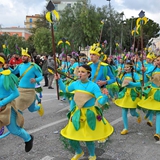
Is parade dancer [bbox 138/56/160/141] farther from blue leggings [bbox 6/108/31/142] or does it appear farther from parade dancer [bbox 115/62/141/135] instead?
blue leggings [bbox 6/108/31/142]

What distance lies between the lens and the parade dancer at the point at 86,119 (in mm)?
3665

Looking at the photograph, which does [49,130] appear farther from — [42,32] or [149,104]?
[42,32]

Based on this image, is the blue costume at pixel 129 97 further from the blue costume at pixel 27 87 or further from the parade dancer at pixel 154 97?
the blue costume at pixel 27 87

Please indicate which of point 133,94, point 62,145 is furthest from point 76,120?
point 133,94

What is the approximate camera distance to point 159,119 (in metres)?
5.07

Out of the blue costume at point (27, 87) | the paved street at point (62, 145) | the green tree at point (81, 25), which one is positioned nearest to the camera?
the paved street at point (62, 145)

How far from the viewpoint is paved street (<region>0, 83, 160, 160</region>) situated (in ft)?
14.5

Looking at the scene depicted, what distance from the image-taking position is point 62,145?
4922mm

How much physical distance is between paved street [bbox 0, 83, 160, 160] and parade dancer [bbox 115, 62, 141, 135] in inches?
18.9

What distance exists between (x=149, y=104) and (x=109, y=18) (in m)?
30.6

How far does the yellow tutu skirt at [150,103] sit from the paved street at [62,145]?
65cm

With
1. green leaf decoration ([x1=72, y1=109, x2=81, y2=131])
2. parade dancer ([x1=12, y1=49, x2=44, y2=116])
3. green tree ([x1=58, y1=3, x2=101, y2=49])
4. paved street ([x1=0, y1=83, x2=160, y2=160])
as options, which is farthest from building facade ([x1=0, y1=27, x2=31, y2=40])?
green leaf decoration ([x1=72, y1=109, x2=81, y2=131])

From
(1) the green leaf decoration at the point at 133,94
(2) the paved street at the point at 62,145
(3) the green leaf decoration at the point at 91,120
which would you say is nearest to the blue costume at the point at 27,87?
(2) the paved street at the point at 62,145

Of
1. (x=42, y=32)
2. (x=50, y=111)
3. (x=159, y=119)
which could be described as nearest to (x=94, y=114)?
(x=159, y=119)
